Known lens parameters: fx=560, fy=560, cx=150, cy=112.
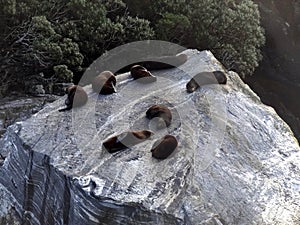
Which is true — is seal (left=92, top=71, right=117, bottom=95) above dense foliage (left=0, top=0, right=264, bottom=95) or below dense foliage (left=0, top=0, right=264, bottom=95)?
above

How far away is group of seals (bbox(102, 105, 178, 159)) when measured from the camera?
6.56 metres

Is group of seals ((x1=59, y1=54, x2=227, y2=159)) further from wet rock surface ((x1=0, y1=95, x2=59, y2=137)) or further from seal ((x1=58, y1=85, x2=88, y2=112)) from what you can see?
wet rock surface ((x1=0, y1=95, x2=59, y2=137))

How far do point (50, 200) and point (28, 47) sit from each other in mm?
5266

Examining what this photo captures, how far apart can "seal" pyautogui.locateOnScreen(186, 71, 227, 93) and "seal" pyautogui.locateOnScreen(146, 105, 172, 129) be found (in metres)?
0.91

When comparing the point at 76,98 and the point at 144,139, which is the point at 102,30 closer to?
the point at 76,98

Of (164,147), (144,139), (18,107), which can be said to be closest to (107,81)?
(144,139)

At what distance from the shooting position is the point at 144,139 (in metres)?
6.95

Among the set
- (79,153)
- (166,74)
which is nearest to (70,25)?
(166,74)

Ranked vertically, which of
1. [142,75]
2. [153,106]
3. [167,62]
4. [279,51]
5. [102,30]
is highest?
[153,106]

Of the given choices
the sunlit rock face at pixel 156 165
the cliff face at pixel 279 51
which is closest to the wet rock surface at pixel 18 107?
the sunlit rock face at pixel 156 165

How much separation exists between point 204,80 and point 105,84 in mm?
1453

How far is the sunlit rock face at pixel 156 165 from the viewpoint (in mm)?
6070

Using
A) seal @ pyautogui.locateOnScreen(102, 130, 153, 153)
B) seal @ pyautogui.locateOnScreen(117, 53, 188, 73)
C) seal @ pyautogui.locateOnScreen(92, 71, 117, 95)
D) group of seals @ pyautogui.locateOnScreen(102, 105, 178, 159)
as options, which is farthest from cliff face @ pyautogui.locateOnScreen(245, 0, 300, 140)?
seal @ pyautogui.locateOnScreen(102, 130, 153, 153)

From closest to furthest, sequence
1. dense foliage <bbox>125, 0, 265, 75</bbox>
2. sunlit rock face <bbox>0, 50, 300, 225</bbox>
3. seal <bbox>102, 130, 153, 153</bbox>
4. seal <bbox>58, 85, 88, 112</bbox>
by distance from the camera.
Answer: sunlit rock face <bbox>0, 50, 300, 225</bbox> < seal <bbox>102, 130, 153, 153</bbox> < seal <bbox>58, 85, 88, 112</bbox> < dense foliage <bbox>125, 0, 265, 75</bbox>
